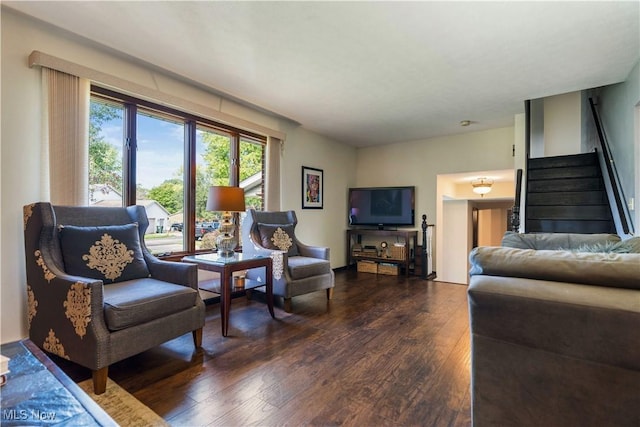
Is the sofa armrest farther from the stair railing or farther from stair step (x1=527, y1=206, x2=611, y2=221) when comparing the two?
stair step (x1=527, y1=206, x2=611, y2=221)

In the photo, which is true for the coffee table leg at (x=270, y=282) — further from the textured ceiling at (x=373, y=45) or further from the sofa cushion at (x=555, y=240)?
the sofa cushion at (x=555, y=240)

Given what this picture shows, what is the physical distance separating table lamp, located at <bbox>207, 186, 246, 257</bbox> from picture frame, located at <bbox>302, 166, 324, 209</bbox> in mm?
1957

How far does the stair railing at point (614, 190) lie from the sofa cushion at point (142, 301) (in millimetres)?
3852

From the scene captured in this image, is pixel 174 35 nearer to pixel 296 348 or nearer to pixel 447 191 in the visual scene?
pixel 296 348

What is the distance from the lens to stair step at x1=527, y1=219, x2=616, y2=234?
3281mm

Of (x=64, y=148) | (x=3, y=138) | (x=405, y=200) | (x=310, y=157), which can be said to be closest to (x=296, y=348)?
(x=64, y=148)

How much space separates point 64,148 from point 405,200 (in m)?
4.58

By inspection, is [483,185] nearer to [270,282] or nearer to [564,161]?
[564,161]

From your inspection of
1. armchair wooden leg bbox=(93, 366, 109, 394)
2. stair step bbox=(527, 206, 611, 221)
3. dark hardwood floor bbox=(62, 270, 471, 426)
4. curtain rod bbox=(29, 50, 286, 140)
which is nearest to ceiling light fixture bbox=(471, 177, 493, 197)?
stair step bbox=(527, 206, 611, 221)

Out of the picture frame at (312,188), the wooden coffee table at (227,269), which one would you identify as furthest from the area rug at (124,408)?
the picture frame at (312,188)

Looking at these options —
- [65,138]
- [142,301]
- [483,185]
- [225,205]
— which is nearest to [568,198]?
[483,185]

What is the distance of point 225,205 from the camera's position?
9.12ft

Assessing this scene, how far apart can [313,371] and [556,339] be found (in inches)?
53.9

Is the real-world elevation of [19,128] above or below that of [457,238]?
above
